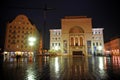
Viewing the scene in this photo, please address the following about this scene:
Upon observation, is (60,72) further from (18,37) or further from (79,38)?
(79,38)

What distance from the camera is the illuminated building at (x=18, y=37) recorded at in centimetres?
6362

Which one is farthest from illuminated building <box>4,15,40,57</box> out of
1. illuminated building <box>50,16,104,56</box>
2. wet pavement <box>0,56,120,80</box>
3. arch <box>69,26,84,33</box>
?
wet pavement <box>0,56,120,80</box>

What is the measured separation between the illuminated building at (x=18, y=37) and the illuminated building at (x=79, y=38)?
18.2 metres

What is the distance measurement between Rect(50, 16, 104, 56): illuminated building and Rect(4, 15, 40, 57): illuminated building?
59.7 ft

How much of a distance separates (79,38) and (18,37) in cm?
3346

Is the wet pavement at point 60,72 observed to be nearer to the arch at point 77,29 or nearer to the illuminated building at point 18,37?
the illuminated building at point 18,37

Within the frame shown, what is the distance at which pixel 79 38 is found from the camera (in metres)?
75.5

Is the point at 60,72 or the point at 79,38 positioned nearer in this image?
the point at 60,72

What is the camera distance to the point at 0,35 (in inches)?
2717

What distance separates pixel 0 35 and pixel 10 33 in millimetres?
8061

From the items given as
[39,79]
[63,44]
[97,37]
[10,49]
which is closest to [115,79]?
[39,79]

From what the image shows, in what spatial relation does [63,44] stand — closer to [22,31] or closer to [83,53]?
[83,53]

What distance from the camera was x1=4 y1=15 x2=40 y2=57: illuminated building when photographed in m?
63.6

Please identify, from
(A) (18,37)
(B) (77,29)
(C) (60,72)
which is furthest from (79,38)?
(C) (60,72)
